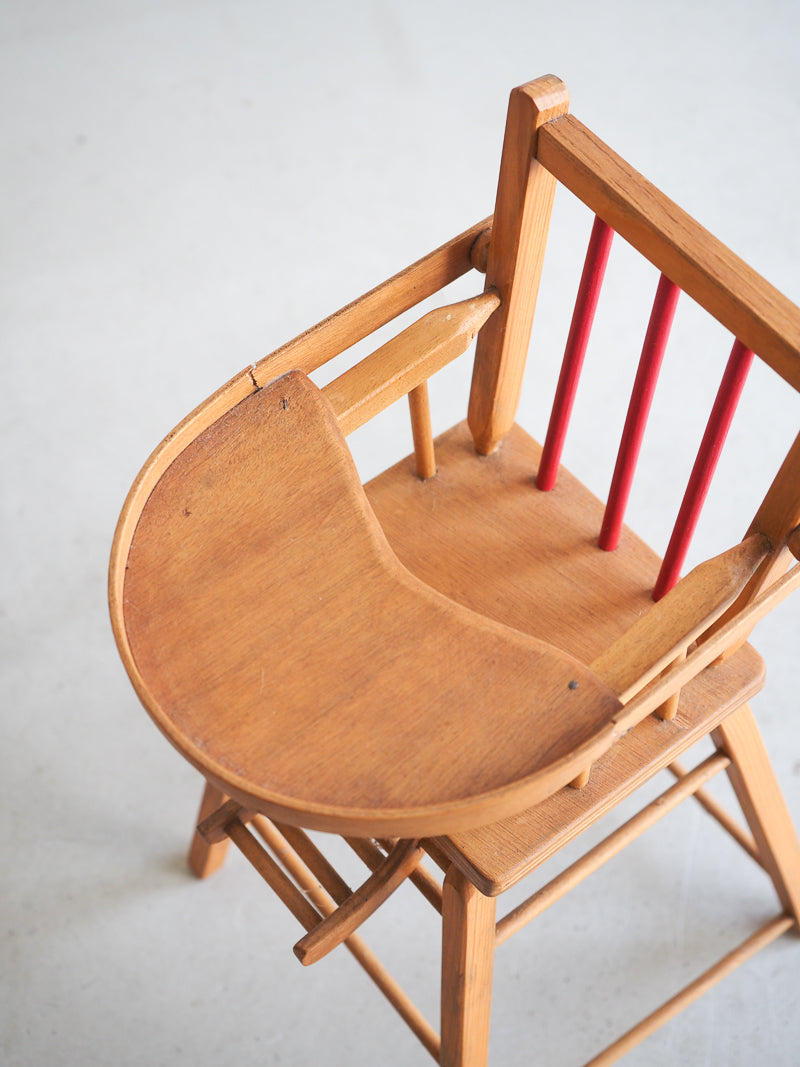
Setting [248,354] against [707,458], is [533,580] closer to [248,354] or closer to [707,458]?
[707,458]

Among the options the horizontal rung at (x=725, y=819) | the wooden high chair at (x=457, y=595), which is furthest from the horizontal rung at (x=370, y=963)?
the horizontal rung at (x=725, y=819)

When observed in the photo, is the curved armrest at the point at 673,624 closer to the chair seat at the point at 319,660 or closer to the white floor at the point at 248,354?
the chair seat at the point at 319,660

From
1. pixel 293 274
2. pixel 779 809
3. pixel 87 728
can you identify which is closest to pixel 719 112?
pixel 293 274

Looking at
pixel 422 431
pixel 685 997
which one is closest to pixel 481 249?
pixel 422 431

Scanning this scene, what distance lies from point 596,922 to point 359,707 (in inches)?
28.4

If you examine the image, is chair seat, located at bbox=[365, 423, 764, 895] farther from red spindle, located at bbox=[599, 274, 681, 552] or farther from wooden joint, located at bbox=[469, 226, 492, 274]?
wooden joint, located at bbox=[469, 226, 492, 274]

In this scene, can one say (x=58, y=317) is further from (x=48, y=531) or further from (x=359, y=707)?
(x=359, y=707)

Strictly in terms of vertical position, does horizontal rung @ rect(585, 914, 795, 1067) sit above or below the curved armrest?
below

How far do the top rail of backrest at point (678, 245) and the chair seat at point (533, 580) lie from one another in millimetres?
293

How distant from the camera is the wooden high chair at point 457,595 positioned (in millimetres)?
747

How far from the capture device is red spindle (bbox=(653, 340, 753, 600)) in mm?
806

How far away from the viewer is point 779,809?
120cm

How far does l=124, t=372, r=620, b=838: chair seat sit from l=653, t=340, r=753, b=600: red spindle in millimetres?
190

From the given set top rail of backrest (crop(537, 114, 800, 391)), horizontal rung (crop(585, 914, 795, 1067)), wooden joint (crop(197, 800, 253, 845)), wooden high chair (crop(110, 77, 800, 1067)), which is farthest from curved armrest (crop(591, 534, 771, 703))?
horizontal rung (crop(585, 914, 795, 1067))
